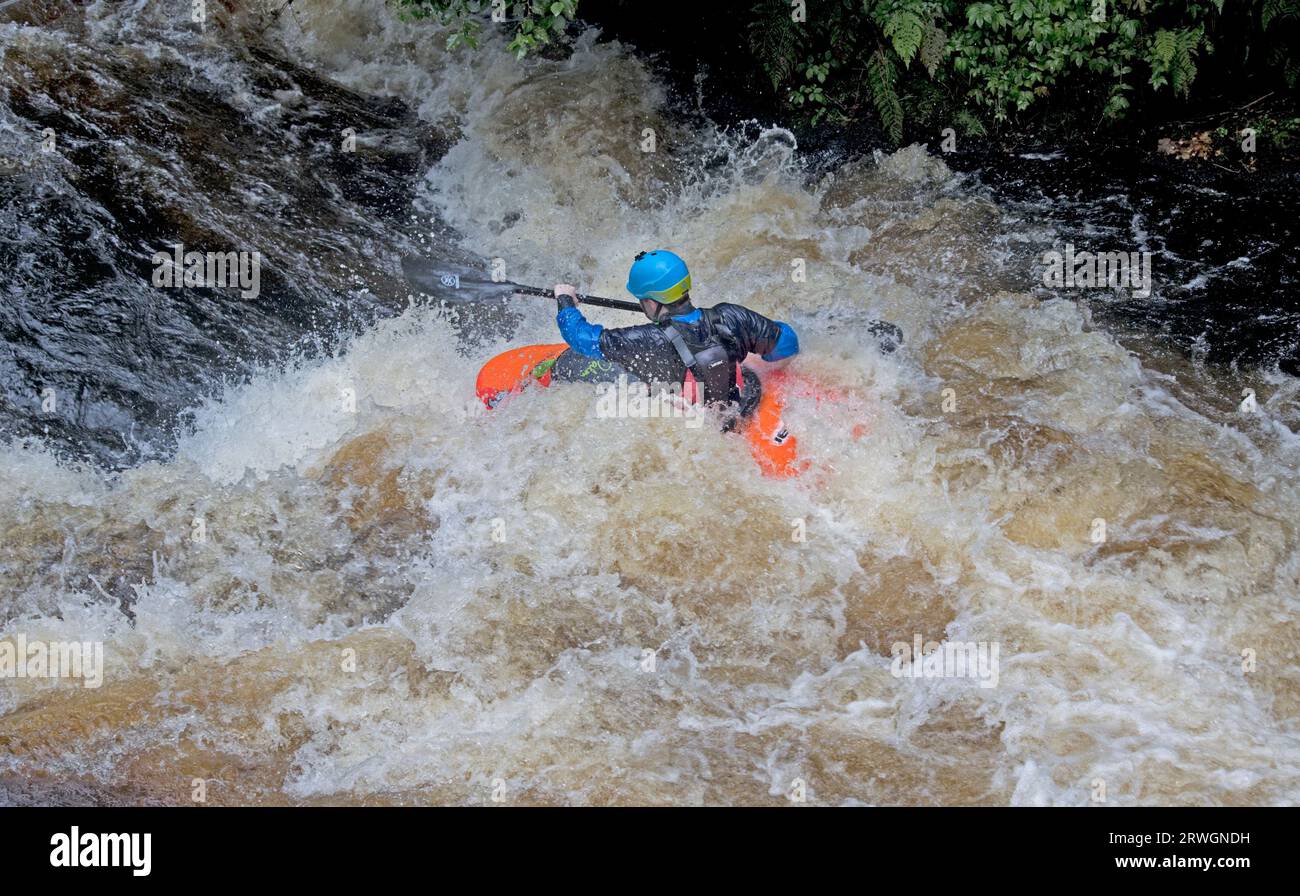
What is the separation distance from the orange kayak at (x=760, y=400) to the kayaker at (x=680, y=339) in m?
0.11

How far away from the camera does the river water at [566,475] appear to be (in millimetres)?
4613

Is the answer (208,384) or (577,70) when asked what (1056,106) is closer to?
(577,70)

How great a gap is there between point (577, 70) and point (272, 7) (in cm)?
243

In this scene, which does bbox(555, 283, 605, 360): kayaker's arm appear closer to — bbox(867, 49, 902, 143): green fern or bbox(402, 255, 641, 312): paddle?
bbox(402, 255, 641, 312): paddle

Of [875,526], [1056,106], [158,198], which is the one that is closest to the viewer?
[875,526]

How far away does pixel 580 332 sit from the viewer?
575 centimetres

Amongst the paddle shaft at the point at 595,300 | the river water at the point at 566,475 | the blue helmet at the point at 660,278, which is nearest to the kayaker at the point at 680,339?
the blue helmet at the point at 660,278

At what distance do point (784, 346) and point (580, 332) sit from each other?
1072 millimetres

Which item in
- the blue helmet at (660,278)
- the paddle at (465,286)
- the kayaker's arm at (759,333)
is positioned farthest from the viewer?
the paddle at (465,286)

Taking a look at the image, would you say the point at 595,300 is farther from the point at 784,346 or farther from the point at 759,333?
the point at 784,346

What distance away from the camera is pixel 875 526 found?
5.58m

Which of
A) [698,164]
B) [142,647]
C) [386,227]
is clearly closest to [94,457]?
[142,647]

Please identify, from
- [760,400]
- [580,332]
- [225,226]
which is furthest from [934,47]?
[225,226]

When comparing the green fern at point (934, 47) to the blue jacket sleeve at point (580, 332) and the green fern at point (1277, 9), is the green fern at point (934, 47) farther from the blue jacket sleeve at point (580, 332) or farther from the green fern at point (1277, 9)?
the blue jacket sleeve at point (580, 332)
